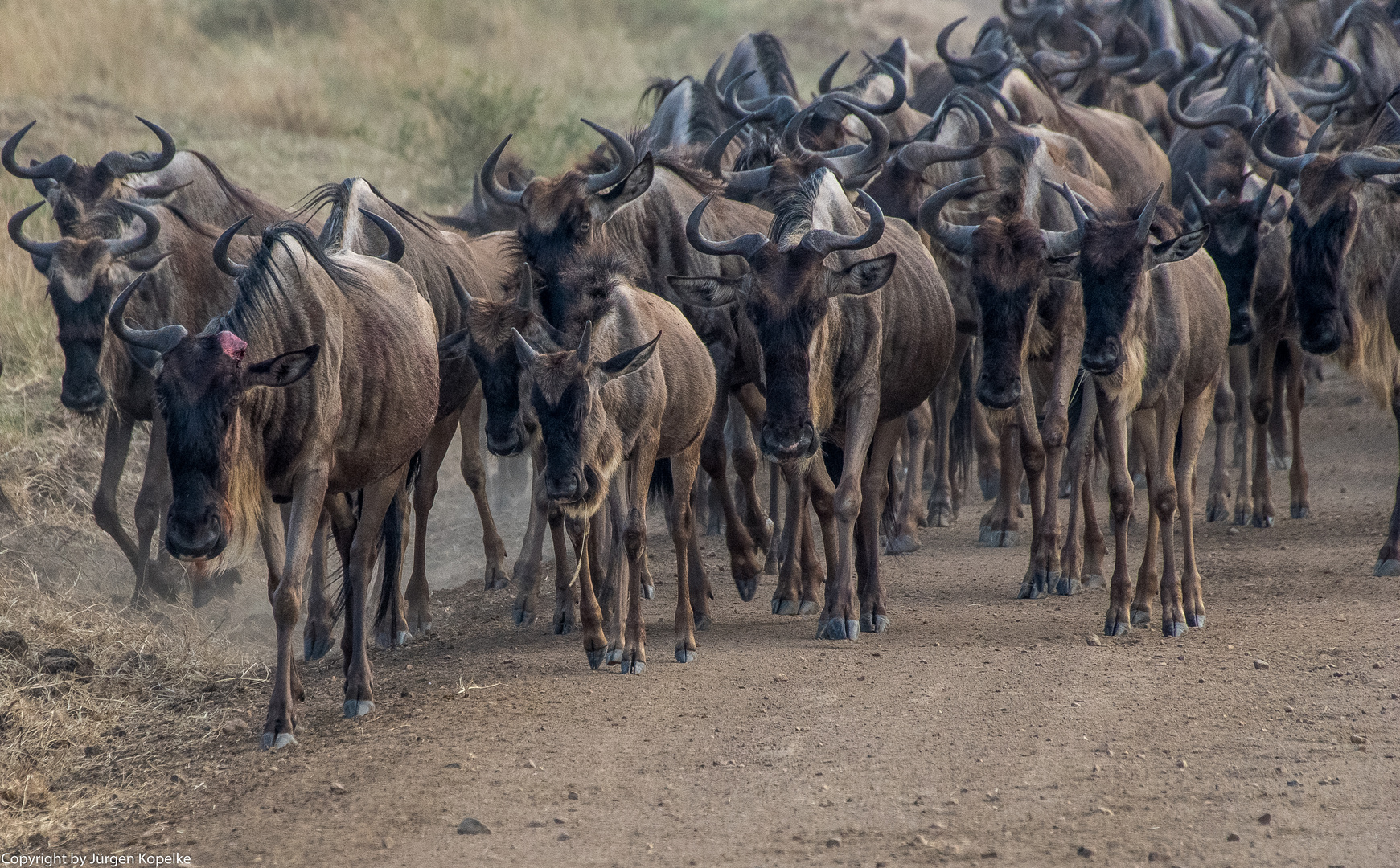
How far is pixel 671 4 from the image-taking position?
2984 cm

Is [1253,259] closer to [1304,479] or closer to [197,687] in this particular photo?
[1304,479]

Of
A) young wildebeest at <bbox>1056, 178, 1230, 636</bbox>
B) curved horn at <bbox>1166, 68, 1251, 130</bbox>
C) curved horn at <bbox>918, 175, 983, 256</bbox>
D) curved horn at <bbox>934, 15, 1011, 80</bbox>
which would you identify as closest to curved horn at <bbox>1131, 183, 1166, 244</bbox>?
young wildebeest at <bbox>1056, 178, 1230, 636</bbox>

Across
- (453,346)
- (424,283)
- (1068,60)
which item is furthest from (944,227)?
(1068,60)

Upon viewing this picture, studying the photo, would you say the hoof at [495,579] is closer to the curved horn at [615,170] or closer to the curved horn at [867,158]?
the curved horn at [615,170]

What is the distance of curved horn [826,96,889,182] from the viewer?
8.17 meters

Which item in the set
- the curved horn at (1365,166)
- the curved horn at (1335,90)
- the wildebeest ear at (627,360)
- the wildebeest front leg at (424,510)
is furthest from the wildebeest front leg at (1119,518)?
the curved horn at (1335,90)

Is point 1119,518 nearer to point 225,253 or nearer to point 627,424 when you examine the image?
point 627,424

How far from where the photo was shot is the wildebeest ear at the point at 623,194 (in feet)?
23.6

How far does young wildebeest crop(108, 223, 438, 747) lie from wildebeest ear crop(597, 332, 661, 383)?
2.95ft

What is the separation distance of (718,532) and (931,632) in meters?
3.02

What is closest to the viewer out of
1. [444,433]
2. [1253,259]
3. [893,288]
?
[893,288]

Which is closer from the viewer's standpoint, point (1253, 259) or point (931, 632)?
point (931, 632)

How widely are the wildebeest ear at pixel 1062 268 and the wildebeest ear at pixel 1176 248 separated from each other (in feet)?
1.35

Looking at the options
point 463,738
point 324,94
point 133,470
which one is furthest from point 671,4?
point 463,738
